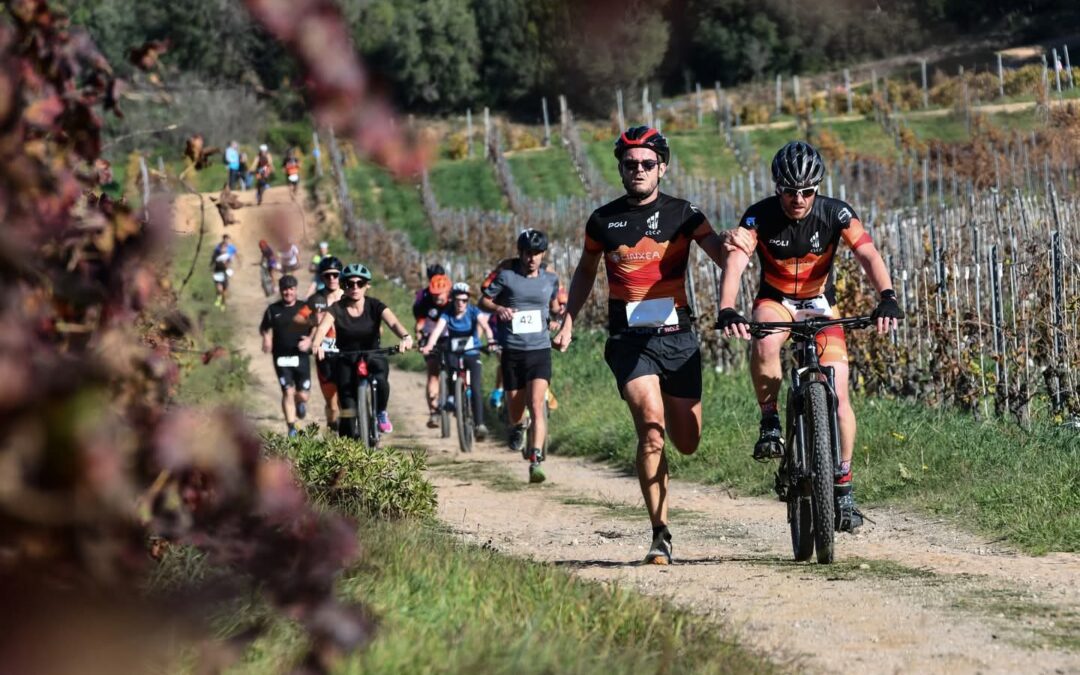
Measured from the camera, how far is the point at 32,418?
72.1 inches

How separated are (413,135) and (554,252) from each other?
2629 cm

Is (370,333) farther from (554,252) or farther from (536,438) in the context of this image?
(554,252)

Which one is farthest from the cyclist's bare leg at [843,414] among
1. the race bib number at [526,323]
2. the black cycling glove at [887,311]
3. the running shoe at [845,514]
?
the race bib number at [526,323]

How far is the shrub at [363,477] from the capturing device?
361 inches

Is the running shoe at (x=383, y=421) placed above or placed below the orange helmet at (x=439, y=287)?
below

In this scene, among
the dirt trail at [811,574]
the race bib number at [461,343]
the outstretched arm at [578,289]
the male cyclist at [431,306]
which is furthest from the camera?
the male cyclist at [431,306]

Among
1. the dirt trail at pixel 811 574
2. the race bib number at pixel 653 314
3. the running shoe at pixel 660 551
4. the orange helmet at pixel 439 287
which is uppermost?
the orange helmet at pixel 439 287

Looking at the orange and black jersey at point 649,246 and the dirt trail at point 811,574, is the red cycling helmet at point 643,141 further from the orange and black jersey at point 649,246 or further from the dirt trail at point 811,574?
the dirt trail at point 811,574

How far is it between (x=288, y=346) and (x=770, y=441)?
419 inches

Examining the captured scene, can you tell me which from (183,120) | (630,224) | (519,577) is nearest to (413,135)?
(183,120)

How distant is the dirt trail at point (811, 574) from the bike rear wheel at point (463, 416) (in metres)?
3.37

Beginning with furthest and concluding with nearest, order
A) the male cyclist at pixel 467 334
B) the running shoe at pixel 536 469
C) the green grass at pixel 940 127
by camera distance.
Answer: the green grass at pixel 940 127 → the male cyclist at pixel 467 334 → the running shoe at pixel 536 469

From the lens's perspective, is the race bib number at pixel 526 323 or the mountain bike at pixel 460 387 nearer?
the race bib number at pixel 526 323

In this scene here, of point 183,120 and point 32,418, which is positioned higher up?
point 183,120
